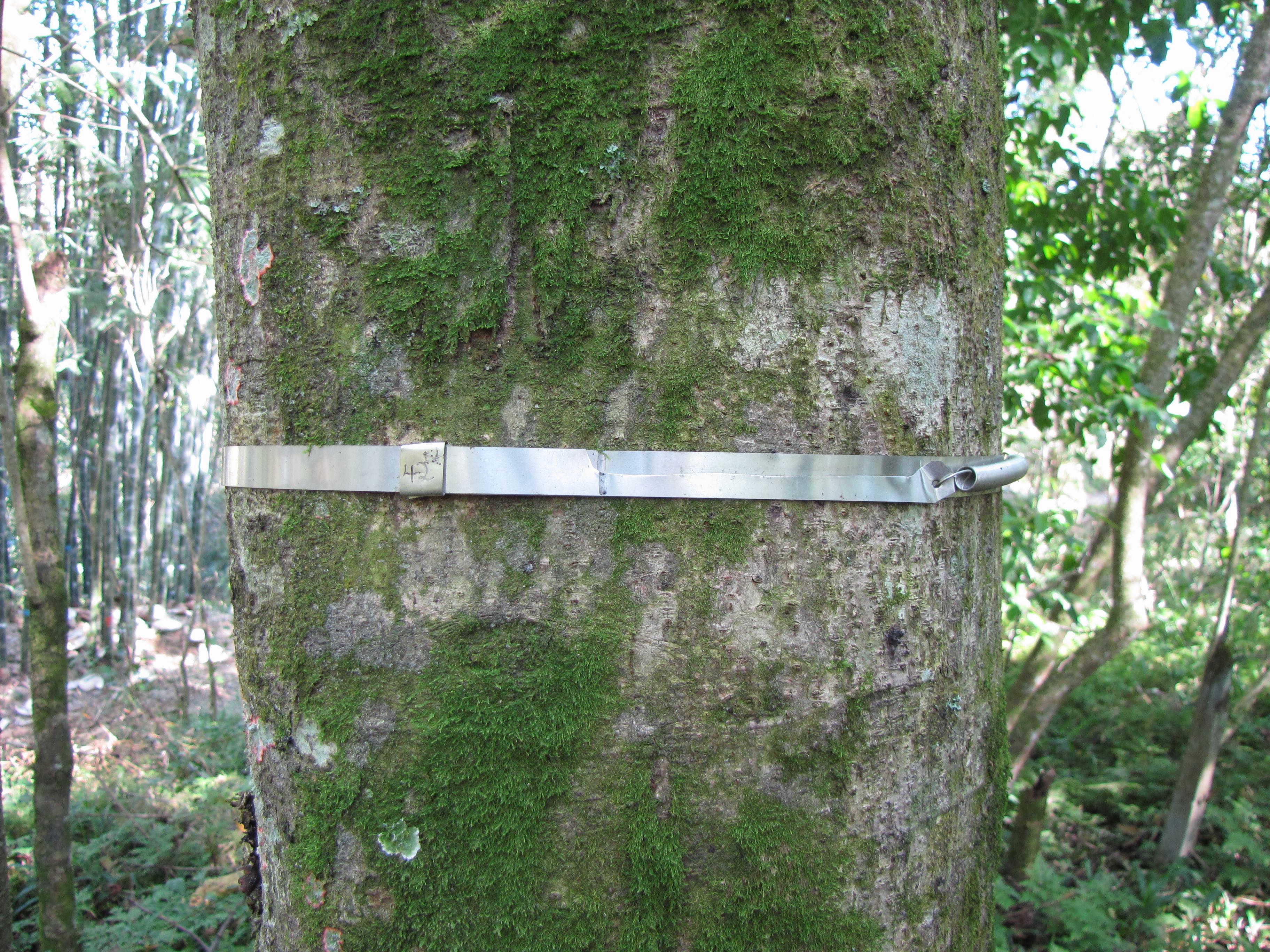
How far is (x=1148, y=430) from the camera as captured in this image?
411 centimetres

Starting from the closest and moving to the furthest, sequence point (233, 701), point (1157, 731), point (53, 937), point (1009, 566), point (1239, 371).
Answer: point (53, 937) → point (1009, 566) → point (1239, 371) → point (1157, 731) → point (233, 701)

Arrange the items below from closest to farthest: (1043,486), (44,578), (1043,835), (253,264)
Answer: (253,264) → (44,578) → (1043,835) → (1043,486)

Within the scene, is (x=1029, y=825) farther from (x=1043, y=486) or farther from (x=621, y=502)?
(x=621, y=502)

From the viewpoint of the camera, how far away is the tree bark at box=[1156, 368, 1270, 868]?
183 inches

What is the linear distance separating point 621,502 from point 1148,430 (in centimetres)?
412

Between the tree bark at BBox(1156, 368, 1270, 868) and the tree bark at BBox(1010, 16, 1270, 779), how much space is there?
69 cm

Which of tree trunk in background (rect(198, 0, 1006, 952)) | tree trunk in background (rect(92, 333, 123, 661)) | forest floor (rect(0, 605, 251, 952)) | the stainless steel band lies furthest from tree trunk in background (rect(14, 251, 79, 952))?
tree trunk in background (rect(92, 333, 123, 661))

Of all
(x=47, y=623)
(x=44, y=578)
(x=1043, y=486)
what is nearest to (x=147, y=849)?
(x=47, y=623)

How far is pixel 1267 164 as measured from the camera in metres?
4.62

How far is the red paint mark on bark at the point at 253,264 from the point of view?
101cm

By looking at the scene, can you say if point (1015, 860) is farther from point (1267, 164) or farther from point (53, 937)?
point (53, 937)

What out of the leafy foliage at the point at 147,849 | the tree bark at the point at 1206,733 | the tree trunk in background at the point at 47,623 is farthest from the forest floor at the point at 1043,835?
the tree trunk in background at the point at 47,623

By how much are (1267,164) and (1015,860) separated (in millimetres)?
4128

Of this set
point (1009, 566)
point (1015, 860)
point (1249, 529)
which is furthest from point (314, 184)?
point (1249, 529)
